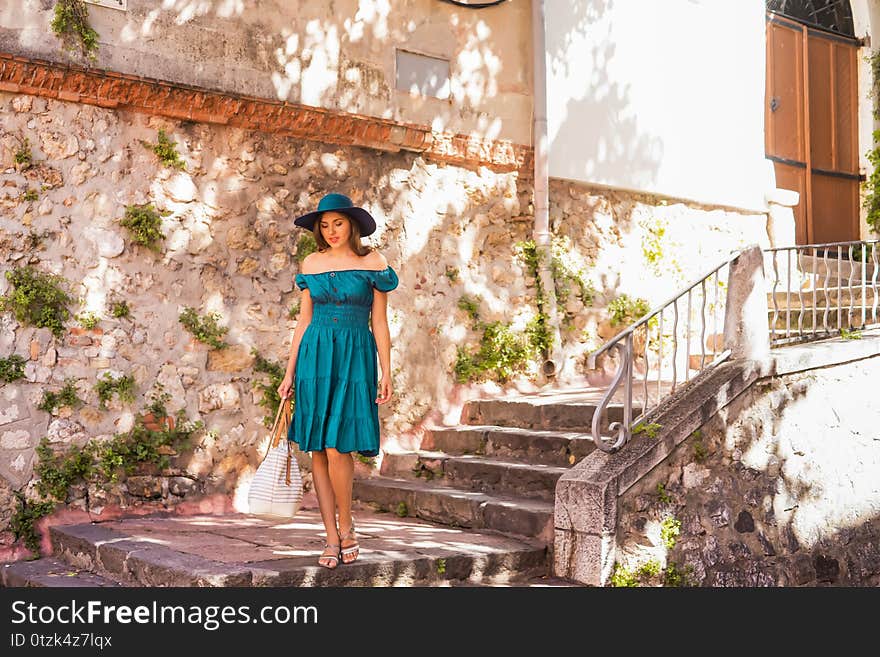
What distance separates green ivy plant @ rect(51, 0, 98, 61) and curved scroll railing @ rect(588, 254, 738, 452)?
329cm

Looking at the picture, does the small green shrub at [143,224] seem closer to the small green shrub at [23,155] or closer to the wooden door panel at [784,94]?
the small green shrub at [23,155]

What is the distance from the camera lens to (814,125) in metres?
10.5

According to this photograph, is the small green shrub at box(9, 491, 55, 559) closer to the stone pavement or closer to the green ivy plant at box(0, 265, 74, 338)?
the stone pavement

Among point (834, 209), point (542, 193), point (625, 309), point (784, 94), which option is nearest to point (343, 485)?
point (542, 193)

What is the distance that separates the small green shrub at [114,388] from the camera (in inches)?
240

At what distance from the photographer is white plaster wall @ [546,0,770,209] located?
8477mm

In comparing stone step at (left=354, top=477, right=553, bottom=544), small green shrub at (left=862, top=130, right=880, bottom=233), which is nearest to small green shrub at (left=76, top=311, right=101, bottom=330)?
stone step at (left=354, top=477, right=553, bottom=544)

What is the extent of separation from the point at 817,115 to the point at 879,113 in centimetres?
58

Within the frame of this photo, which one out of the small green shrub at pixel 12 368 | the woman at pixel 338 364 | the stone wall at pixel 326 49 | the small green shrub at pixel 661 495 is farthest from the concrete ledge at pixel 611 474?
the small green shrub at pixel 12 368

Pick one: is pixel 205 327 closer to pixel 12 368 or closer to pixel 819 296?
pixel 12 368

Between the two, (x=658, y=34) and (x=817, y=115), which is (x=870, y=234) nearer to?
(x=817, y=115)

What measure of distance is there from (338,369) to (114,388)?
180 cm

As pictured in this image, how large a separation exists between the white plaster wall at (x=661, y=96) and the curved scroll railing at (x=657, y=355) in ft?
3.29

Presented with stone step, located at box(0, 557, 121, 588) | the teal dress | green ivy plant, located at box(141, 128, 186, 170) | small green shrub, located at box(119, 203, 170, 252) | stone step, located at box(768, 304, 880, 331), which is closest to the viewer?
the teal dress
